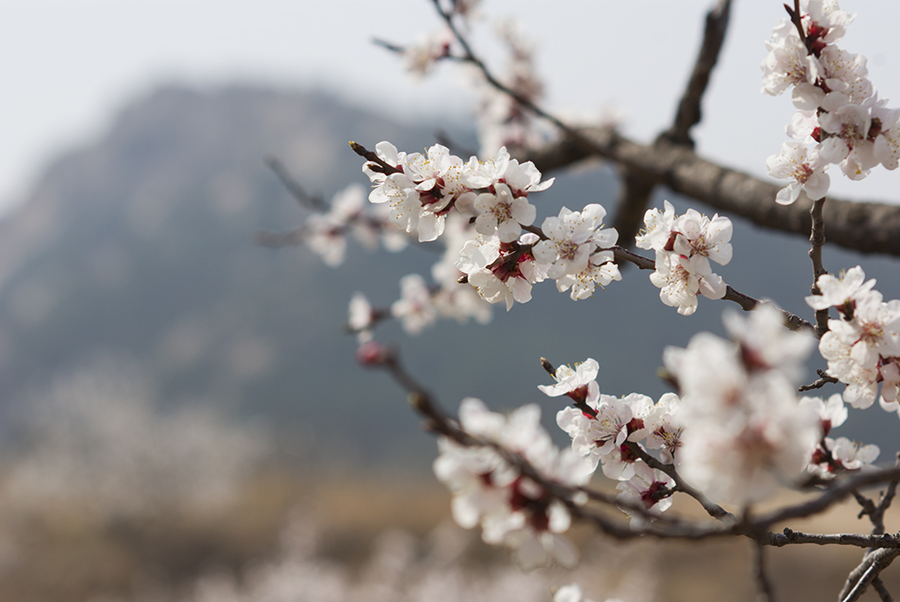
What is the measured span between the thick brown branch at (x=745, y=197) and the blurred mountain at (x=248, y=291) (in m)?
33.9

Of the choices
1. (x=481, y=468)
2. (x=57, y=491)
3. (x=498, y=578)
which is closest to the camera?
(x=481, y=468)

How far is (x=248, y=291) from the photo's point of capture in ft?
225

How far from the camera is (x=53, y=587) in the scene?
9.15m

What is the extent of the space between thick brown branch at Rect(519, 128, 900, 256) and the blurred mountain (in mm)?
33897

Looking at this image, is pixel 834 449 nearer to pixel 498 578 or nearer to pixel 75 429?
pixel 498 578

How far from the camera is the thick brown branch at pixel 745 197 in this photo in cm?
133

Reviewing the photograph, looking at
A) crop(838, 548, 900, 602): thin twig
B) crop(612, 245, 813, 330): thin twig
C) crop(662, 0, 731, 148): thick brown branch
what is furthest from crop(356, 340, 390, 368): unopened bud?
crop(662, 0, 731, 148): thick brown branch

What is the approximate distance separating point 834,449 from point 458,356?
58186 millimetres

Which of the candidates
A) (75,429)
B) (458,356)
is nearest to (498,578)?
(75,429)

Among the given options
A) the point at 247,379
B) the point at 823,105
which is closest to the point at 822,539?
the point at 823,105

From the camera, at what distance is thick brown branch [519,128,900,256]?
4.37ft

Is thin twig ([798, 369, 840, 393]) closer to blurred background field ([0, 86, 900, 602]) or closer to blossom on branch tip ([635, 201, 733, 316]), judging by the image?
blossom on branch tip ([635, 201, 733, 316])

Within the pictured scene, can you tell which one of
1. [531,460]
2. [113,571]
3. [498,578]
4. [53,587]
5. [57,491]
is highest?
[531,460]

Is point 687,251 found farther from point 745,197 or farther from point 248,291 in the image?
point 248,291
